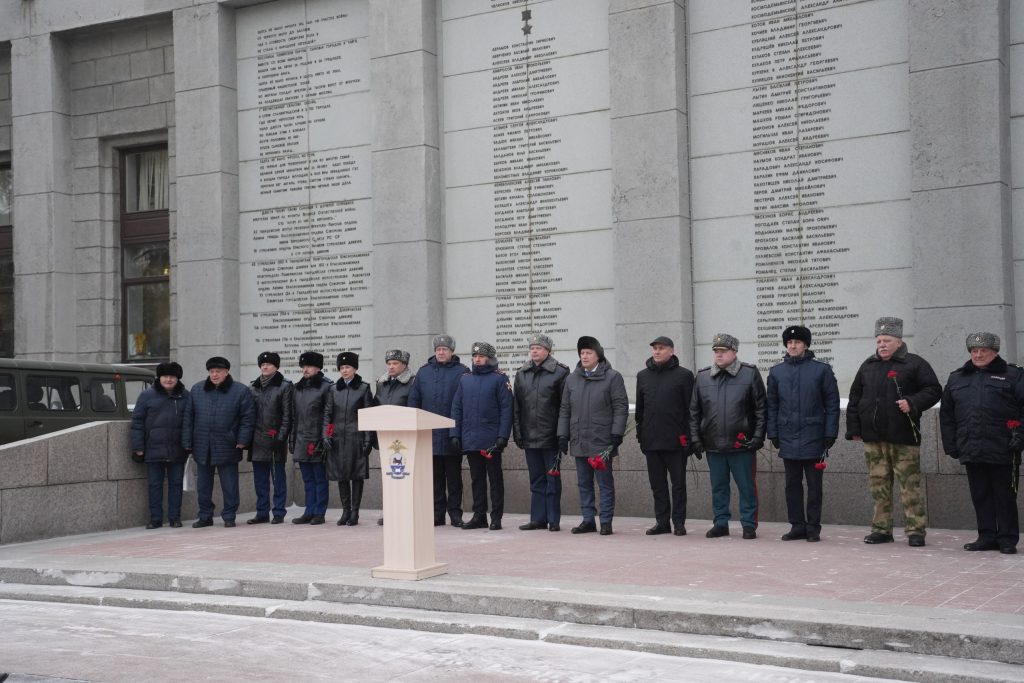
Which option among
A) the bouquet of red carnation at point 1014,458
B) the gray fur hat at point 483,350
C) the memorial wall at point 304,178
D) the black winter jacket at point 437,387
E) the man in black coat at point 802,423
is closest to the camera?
the bouquet of red carnation at point 1014,458

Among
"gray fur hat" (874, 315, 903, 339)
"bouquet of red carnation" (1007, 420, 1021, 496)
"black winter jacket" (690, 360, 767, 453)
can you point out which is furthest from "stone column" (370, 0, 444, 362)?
"bouquet of red carnation" (1007, 420, 1021, 496)

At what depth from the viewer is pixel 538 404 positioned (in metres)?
12.2

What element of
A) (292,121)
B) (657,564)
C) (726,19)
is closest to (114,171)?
(292,121)

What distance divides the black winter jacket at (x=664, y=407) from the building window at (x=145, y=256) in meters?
10.4

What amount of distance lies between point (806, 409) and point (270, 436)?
20.4 feet

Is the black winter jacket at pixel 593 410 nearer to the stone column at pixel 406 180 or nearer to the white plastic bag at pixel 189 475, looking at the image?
the stone column at pixel 406 180

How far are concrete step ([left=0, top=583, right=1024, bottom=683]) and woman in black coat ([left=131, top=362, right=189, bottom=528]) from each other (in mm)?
3604

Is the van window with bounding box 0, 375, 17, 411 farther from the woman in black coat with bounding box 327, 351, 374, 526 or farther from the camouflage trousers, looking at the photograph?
the camouflage trousers

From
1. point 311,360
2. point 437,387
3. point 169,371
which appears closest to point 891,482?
point 437,387

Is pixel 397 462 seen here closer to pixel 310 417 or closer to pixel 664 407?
pixel 664 407

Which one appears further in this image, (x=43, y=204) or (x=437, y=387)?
(x=43, y=204)

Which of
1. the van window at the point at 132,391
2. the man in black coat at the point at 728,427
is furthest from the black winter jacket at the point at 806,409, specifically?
the van window at the point at 132,391

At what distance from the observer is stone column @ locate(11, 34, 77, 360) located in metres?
19.4

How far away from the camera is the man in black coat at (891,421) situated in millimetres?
10430
